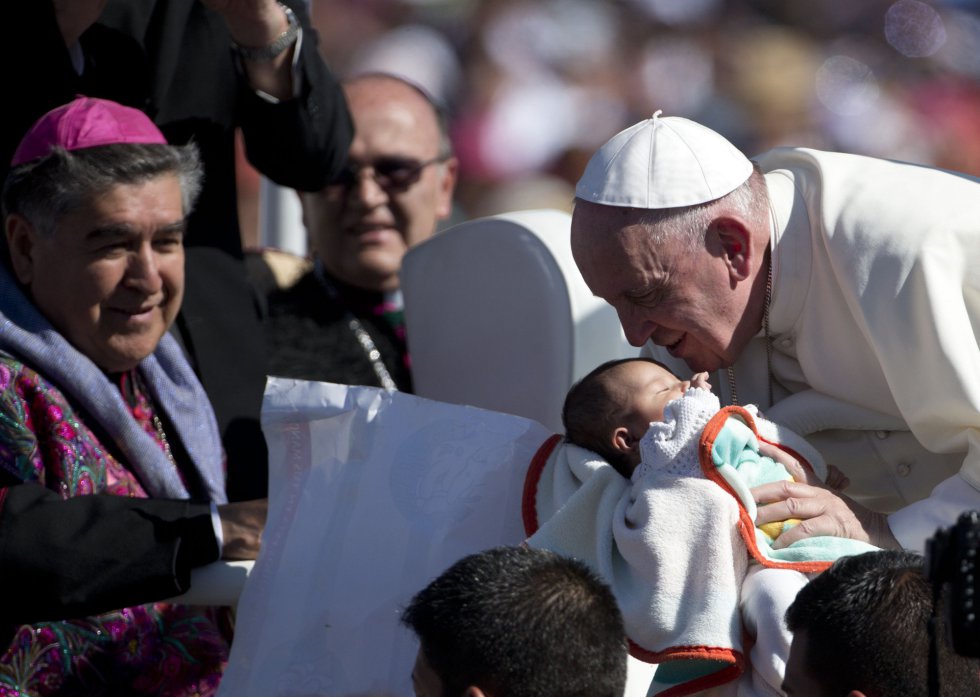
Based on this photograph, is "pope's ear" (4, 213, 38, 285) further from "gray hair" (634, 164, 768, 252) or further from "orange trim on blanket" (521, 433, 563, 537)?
"gray hair" (634, 164, 768, 252)

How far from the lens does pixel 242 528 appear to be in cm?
278

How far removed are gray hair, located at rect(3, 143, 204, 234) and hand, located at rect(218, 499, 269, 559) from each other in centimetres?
67

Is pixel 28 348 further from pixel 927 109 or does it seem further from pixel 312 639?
pixel 927 109

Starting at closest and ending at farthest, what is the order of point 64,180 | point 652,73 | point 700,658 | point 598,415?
1. point 700,658
2. point 598,415
3. point 64,180
4. point 652,73

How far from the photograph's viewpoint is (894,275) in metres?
2.60

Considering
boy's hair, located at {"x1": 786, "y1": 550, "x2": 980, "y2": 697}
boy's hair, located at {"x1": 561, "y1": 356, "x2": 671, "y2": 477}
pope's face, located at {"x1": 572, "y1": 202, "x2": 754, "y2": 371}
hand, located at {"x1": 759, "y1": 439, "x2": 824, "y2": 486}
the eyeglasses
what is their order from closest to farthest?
boy's hair, located at {"x1": 786, "y1": 550, "x2": 980, "y2": 697} → hand, located at {"x1": 759, "y1": 439, "x2": 824, "y2": 486} → boy's hair, located at {"x1": 561, "y1": 356, "x2": 671, "y2": 477} → pope's face, located at {"x1": 572, "y1": 202, "x2": 754, "y2": 371} → the eyeglasses

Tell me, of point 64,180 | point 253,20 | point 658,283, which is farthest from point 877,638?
point 253,20

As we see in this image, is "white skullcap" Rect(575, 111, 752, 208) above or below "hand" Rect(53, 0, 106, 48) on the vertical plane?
below

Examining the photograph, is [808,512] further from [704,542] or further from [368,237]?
[368,237]

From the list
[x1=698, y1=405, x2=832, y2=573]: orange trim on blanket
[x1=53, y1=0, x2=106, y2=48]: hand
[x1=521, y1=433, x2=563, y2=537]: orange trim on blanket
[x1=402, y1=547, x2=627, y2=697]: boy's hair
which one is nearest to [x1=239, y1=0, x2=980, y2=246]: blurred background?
[x1=53, y1=0, x2=106, y2=48]: hand

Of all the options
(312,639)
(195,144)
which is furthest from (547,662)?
(195,144)

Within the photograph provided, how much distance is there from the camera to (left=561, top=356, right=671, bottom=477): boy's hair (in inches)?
101

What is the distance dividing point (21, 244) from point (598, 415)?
1221 millimetres

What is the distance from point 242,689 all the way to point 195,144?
4.49 feet
